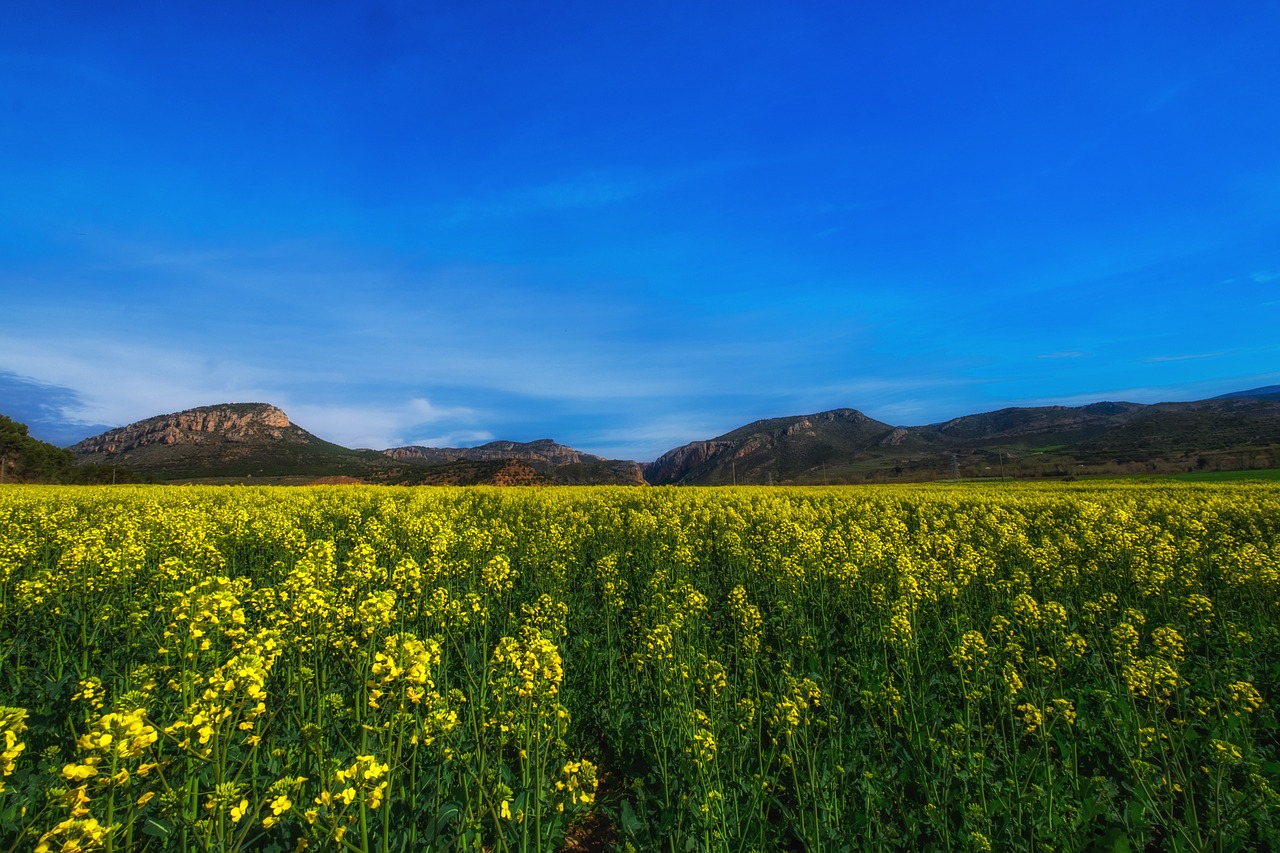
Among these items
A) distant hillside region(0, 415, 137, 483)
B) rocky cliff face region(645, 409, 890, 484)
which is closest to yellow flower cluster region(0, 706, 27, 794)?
distant hillside region(0, 415, 137, 483)

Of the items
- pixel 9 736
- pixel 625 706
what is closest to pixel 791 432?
pixel 625 706

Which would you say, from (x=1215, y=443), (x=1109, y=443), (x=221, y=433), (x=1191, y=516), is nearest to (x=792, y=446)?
(x=1109, y=443)

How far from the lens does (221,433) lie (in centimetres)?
15612

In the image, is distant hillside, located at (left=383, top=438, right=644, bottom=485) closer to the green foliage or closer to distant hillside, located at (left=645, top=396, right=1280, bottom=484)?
distant hillside, located at (left=645, top=396, right=1280, bottom=484)

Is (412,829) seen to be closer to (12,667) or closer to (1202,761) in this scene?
(12,667)

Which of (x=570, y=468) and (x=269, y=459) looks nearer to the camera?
(x=269, y=459)

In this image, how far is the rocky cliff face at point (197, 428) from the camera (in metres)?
158

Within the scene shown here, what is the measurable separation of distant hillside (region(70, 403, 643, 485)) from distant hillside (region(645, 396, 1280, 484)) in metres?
33.9

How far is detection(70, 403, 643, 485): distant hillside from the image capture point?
2801 inches

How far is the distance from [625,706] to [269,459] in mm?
137690

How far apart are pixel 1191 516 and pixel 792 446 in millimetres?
134285

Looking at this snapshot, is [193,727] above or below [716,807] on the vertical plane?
above

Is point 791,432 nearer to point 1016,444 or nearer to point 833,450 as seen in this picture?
point 833,450

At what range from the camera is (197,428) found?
17088cm
